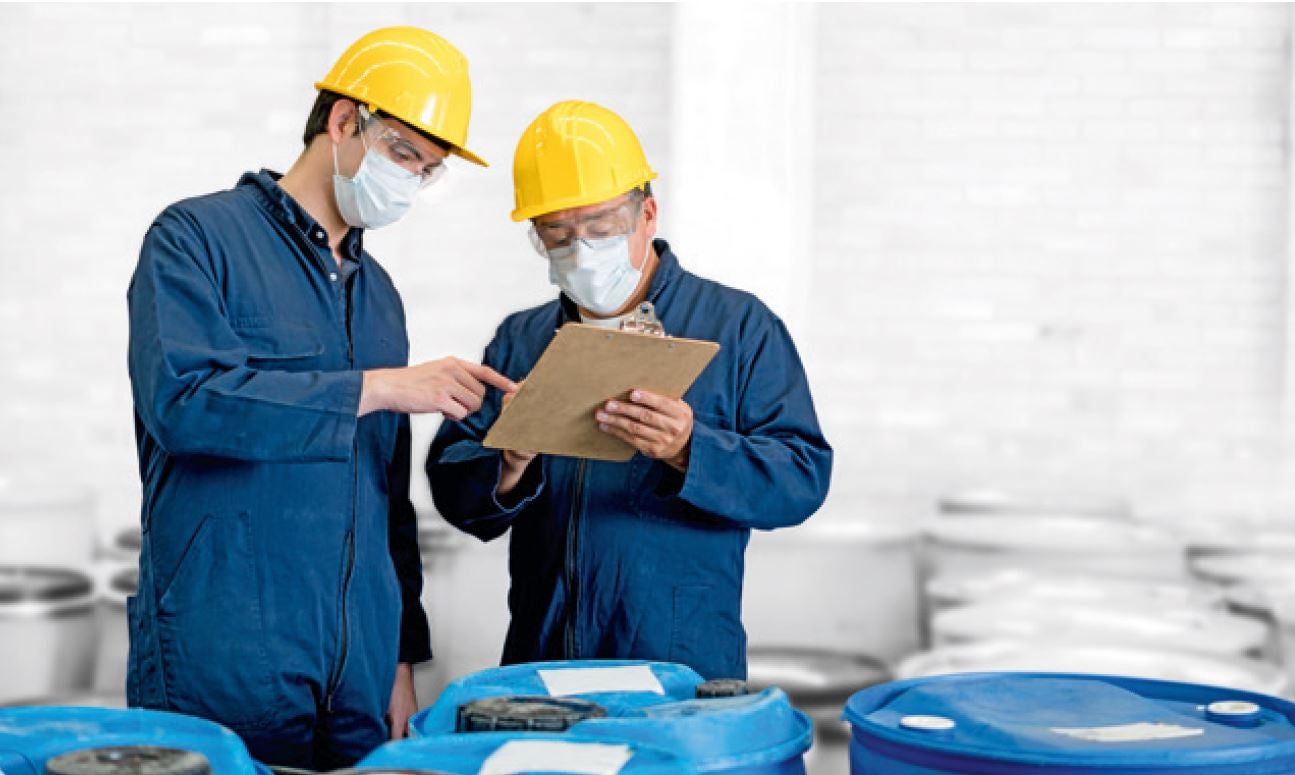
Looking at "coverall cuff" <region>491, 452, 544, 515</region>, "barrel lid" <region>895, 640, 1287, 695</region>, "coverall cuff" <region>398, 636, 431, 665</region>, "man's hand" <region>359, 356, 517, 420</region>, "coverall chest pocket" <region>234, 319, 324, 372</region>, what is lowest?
"barrel lid" <region>895, 640, 1287, 695</region>

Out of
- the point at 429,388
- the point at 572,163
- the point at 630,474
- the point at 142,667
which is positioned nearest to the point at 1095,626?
the point at 630,474

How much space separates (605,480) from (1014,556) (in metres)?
1.77

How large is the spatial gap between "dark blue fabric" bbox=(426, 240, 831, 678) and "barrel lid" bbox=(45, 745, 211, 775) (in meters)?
0.88

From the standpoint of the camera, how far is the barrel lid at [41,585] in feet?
11.7

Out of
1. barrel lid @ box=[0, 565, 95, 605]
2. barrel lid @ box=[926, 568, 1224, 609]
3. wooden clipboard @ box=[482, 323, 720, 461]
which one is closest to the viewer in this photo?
wooden clipboard @ box=[482, 323, 720, 461]

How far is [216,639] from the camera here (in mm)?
1786

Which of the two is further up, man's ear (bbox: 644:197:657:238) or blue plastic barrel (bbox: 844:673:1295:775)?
man's ear (bbox: 644:197:657:238)

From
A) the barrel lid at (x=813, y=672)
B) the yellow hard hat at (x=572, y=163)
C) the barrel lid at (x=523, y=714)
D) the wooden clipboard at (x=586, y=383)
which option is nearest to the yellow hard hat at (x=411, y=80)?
the yellow hard hat at (x=572, y=163)

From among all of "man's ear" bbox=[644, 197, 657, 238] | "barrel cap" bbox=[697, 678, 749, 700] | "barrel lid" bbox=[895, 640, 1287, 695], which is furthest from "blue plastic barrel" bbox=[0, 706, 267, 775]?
"barrel lid" bbox=[895, 640, 1287, 695]

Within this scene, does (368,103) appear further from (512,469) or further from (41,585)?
(41,585)

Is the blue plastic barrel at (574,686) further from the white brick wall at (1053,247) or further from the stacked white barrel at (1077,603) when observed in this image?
the white brick wall at (1053,247)

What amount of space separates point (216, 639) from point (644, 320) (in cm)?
70

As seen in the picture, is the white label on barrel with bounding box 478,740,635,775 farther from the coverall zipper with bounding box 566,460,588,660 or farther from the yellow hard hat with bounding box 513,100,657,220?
the yellow hard hat with bounding box 513,100,657,220

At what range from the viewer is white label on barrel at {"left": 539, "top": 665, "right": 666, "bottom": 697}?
149 cm
